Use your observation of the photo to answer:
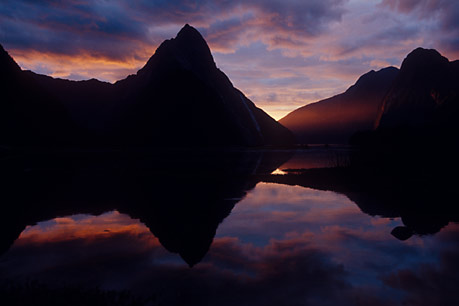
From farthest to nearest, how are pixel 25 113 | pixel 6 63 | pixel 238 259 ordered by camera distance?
pixel 25 113 < pixel 6 63 < pixel 238 259

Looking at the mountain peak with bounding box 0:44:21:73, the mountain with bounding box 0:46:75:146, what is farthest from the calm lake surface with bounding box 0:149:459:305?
the mountain peak with bounding box 0:44:21:73

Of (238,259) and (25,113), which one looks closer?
(238,259)

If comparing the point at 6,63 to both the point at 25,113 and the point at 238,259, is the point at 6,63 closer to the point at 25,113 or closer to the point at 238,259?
the point at 25,113

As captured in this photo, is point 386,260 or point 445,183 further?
point 445,183

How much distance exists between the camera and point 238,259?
10.7 m

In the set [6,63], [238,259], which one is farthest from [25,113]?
[238,259]

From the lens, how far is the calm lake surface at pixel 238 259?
8156 mm

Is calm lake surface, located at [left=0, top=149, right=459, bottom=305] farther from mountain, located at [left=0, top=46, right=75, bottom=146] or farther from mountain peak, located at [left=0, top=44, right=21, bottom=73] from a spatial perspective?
→ mountain peak, located at [left=0, top=44, right=21, bottom=73]

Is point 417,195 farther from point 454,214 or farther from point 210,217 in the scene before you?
point 210,217

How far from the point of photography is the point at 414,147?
6275 centimetres

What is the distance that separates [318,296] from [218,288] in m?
2.52

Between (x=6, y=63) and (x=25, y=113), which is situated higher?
(x=6, y=63)

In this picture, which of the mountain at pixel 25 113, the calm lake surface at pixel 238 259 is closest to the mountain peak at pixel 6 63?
the mountain at pixel 25 113

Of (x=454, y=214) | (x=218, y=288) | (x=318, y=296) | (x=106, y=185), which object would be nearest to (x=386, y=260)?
(x=318, y=296)
